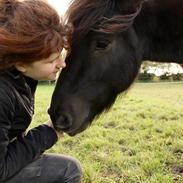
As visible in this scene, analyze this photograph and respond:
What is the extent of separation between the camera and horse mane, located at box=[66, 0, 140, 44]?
2791 millimetres

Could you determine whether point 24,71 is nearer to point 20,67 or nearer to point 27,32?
point 20,67

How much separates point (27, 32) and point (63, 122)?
33.3 inches

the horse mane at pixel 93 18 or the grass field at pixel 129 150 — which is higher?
the horse mane at pixel 93 18

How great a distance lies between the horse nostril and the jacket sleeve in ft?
0.57

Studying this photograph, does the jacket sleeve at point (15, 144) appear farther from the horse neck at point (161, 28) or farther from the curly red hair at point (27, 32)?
the horse neck at point (161, 28)

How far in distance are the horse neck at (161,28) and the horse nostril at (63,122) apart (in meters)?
0.87

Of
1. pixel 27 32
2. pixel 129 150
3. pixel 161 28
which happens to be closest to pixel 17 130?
pixel 27 32

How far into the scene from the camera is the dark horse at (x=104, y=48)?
9.20ft

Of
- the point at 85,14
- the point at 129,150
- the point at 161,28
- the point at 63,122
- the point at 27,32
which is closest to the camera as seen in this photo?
the point at 27,32

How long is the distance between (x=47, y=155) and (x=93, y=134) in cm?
313

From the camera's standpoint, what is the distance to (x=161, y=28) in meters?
3.13

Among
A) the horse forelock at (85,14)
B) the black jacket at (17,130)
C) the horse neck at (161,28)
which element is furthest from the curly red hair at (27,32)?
the horse neck at (161,28)

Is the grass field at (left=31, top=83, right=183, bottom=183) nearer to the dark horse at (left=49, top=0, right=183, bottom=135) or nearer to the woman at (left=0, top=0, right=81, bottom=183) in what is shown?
the dark horse at (left=49, top=0, right=183, bottom=135)

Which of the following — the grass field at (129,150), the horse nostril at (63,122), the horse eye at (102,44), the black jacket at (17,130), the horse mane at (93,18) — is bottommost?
the grass field at (129,150)
